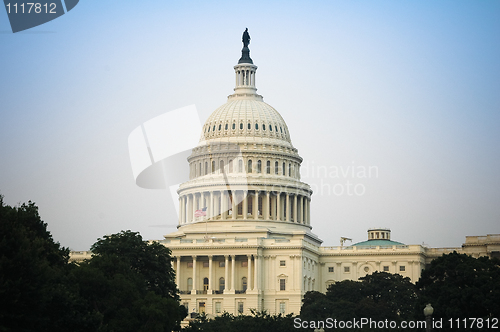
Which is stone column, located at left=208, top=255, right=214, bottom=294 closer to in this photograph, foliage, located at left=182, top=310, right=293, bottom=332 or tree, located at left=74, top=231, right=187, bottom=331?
foliage, located at left=182, top=310, right=293, bottom=332

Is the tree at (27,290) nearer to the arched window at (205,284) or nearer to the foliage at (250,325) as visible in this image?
the foliage at (250,325)

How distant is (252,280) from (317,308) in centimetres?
3509

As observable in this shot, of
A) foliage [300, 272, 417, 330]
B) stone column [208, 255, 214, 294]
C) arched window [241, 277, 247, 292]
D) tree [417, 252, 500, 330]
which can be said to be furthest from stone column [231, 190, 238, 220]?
tree [417, 252, 500, 330]

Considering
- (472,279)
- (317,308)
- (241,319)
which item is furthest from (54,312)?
(317,308)

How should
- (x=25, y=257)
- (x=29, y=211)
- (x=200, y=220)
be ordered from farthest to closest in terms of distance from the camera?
(x=200, y=220) < (x=29, y=211) < (x=25, y=257)

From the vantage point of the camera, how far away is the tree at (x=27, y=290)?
7556cm

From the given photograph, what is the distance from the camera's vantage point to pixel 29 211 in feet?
335

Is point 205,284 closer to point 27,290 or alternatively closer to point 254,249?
point 254,249

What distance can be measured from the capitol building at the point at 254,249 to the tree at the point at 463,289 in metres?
56.9

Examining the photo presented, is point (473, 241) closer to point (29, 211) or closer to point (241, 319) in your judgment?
point (241, 319)

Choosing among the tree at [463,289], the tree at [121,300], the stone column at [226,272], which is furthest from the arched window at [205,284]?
the tree at [463,289]

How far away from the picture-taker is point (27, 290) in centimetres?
7675

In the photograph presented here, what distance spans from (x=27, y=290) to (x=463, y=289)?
A: 1878 inches

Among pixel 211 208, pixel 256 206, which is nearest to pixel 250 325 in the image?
pixel 256 206
